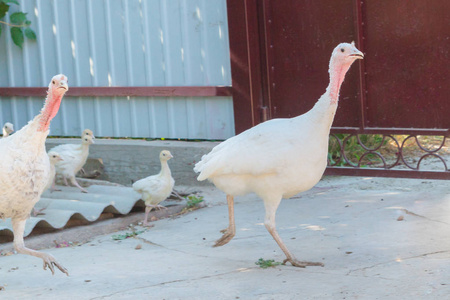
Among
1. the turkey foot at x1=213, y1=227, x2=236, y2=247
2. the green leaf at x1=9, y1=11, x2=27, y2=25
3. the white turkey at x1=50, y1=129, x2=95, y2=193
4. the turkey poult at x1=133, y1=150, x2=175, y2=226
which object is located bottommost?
the turkey foot at x1=213, y1=227, x2=236, y2=247

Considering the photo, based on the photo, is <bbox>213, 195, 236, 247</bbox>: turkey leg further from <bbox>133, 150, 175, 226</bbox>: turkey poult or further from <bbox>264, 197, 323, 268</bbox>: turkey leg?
<bbox>133, 150, 175, 226</bbox>: turkey poult

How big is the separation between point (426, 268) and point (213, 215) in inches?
106

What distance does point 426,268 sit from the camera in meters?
4.92

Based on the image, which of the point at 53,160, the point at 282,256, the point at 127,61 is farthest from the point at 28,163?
the point at 127,61

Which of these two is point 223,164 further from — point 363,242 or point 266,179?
point 363,242

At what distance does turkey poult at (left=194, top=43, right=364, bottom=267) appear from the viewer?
5.29m

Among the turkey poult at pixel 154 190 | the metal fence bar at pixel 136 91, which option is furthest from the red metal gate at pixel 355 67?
the turkey poult at pixel 154 190

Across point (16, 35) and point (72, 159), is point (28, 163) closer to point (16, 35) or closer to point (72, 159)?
point (72, 159)

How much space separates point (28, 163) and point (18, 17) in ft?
16.1

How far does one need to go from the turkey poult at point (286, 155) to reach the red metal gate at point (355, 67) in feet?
6.05

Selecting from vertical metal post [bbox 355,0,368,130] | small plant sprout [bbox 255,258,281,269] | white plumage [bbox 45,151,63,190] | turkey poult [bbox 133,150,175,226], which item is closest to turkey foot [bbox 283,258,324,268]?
small plant sprout [bbox 255,258,281,269]

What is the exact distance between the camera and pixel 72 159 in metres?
8.11

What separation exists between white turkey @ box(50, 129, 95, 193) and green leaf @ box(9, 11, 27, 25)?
212 centimetres

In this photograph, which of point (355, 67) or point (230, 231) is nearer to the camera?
point (230, 231)
